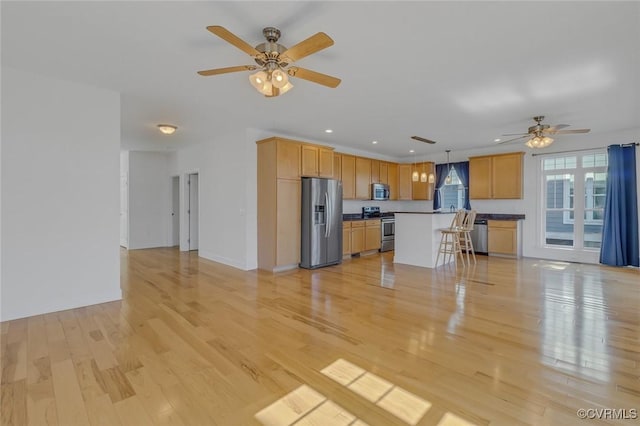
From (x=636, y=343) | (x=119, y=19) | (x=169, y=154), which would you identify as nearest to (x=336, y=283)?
(x=636, y=343)

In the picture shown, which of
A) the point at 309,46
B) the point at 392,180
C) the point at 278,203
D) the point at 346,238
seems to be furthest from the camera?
the point at 392,180

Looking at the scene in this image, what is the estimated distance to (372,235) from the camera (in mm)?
7320

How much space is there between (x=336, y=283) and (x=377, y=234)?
122 inches

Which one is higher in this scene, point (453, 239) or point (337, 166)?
point (337, 166)

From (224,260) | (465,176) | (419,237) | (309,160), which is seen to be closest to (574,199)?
(465,176)

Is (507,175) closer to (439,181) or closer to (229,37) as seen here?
(439,181)

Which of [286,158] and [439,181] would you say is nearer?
[286,158]

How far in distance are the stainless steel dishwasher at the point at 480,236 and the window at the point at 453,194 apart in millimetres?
866

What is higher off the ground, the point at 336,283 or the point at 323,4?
the point at 323,4

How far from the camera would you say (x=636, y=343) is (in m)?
2.62

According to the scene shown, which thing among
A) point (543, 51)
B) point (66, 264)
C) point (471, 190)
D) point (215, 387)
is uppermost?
point (543, 51)

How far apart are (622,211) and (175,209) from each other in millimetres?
10209

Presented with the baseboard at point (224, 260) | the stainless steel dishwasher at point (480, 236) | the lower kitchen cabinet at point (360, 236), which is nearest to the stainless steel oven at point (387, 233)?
the lower kitchen cabinet at point (360, 236)

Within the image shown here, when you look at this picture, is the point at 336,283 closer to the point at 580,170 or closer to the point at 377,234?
the point at 377,234
